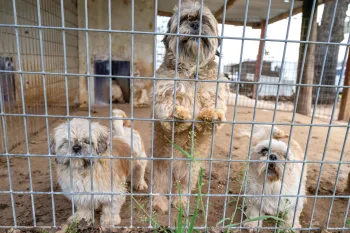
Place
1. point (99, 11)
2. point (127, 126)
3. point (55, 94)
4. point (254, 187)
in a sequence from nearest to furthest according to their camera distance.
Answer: point (254, 187) < point (127, 126) < point (55, 94) < point (99, 11)

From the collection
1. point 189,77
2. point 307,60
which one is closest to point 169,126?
point 189,77

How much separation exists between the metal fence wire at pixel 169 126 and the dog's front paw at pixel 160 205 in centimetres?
1

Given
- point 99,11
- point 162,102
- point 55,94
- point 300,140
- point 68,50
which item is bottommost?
point 300,140

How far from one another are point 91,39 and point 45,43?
6.66 ft

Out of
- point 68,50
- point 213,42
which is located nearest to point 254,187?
point 213,42

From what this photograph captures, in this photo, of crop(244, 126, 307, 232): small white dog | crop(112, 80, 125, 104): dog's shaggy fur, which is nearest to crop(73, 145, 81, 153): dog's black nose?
crop(244, 126, 307, 232): small white dog

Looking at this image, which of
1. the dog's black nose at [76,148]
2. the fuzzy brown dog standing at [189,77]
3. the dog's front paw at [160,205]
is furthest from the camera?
the dog's front paw at [160,205]

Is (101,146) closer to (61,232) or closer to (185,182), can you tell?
(61,232)

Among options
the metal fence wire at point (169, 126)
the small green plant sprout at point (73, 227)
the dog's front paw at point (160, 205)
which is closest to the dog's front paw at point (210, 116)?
the metal fence wire at point (169, 126)

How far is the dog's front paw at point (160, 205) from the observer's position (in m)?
2.92

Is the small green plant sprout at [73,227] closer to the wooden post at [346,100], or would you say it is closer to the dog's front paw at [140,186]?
the dog's front paw at [140,186]

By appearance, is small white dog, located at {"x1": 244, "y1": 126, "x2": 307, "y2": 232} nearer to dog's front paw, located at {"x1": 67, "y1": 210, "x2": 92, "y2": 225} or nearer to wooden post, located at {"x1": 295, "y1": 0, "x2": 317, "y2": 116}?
dog's front paw, located at {"x1": 67, "y1": 210, "x2": 92, "y2": 225}

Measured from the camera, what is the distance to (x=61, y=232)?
2.21 m

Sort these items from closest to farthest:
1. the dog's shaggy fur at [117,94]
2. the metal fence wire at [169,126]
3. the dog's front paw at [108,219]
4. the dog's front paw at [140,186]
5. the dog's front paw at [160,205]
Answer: the metal fence wire at [169,126], the dog's front paw at [108,219], the dog's front paw at [160,205], the dog's front paw at [140,186], the dog's shaggy fur at [117,94]
